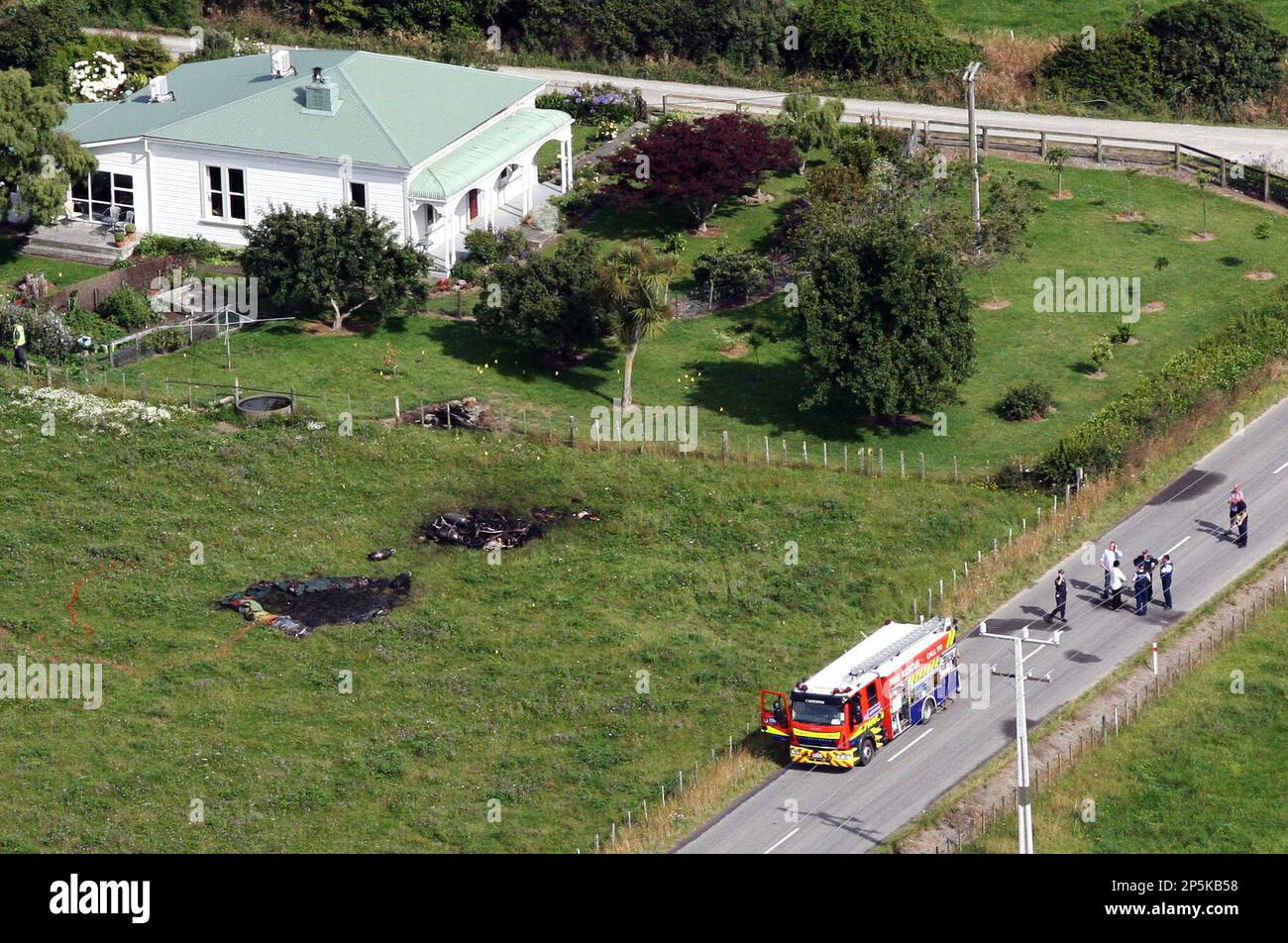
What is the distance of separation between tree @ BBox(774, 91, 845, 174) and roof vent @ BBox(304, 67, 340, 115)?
737 inches

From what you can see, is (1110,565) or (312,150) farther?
(312,150)

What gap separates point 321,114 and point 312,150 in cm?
250

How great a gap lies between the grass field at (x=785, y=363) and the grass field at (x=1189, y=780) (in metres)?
13.9

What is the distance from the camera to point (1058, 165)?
304 ft

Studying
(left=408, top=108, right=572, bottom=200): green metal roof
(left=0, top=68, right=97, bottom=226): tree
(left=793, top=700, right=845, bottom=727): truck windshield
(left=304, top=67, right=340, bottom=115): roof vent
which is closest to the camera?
(left=793, top=700, right=845, bottom=727): truck windshield

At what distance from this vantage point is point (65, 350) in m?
75.4

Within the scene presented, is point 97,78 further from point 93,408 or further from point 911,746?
point 911,746

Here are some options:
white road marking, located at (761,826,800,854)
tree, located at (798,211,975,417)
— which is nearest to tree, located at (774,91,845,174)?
tree, located at (798,211,975,417)

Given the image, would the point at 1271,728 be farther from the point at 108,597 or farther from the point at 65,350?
the point at 65,350

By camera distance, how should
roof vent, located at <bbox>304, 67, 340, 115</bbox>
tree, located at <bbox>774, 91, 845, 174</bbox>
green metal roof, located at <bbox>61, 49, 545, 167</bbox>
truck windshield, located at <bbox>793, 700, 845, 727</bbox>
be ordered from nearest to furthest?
truck windshield, located at <bbox>793, 700, 845, 727</bbox>
green metal roof, located at <bbox>61, 49, 545, 167</bbox>
roof vent, located at <bbox>304, 67, 340, 115</bbox>
tree, located at <bbox>774, 91, 845, 174</bbox>

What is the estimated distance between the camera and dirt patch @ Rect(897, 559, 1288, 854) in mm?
53562

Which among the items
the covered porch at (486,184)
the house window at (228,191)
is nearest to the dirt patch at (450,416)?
the covered porch at (486,184)

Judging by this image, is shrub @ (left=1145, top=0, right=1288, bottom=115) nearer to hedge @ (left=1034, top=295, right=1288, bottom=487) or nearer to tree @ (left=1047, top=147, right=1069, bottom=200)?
tree @ (left=1047, top=147, right=1069, bottom=200)

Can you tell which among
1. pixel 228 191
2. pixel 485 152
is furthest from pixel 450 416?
pixel 228 191
